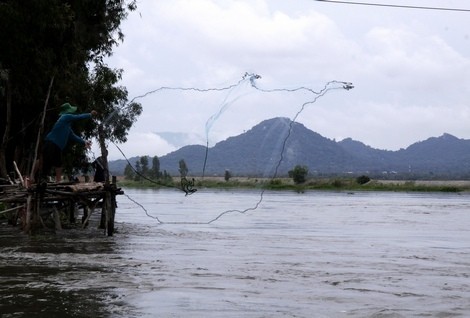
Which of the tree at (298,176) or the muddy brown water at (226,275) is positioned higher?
the tree at (298,176)

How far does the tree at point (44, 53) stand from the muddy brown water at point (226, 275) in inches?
161

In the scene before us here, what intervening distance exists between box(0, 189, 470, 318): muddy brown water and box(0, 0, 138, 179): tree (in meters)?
4.09

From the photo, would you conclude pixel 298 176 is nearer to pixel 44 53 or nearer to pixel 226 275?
pixel 44 53

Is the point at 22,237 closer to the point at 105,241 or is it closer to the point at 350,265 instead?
the point at 105,241

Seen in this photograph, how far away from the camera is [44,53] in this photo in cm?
2025

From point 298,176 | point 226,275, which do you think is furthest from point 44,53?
point 298,176

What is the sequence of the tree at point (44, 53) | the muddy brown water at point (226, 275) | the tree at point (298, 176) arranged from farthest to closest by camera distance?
1. the tree at point (298, 176)
2. the tree at point (44, 53)
3. the muddy brown water at point (226, 275)

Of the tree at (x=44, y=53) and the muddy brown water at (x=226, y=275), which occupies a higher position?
the tree at (x=44, y=53)

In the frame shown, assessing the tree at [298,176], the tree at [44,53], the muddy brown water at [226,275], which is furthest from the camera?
the tree at [298,176]

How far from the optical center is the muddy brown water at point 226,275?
8492 millimetres

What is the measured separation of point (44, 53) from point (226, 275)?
437 inches

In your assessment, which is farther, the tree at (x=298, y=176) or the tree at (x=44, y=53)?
the tree at (x=298, y=176)

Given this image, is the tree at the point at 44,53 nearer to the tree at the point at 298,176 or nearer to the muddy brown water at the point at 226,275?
the muddy brown water at the point at 226,275

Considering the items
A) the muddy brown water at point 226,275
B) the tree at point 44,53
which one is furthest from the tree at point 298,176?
the muddy brown water at point 226,275
